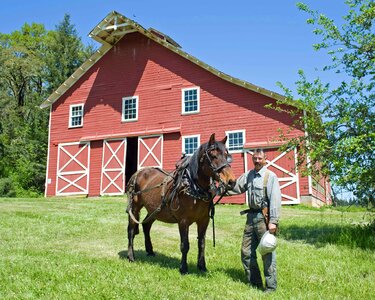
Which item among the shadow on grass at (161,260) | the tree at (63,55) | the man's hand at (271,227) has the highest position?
→ the tree at (63,55)

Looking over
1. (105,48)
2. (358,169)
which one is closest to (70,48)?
(105,48)

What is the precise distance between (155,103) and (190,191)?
1735 centimetres

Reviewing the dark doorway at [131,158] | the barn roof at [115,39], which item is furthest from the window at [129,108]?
the barn roof at [115,39]

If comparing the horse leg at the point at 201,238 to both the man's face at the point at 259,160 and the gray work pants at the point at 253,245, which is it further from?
the man's face at the point at 259,160

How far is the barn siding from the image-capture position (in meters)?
21.5

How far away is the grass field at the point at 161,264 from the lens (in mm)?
5840

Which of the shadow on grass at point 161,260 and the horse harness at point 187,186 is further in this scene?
the shadow on grass at point 161,260

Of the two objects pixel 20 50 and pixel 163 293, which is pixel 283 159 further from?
pixel 20 50

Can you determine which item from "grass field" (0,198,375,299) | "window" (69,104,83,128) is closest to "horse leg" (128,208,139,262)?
"grass field" (0,198,375,299)

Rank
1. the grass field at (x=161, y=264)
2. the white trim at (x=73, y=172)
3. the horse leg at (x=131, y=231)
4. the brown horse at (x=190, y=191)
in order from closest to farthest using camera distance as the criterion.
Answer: the grass field at (x=161, y=264)
the brown horse at (x=190, y=191)
the horse leg at (x=131, y=231)
the white trim at (x=73, y=172)

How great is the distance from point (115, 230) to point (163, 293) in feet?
20.2

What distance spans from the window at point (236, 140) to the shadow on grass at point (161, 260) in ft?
43.3

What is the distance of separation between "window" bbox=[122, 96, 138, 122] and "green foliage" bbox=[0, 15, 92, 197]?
45.6 ft

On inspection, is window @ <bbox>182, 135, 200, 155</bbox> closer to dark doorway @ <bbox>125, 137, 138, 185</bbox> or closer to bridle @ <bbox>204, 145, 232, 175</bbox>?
dark doorway @ <bbox>125, 137, 138, 185</bbox>
